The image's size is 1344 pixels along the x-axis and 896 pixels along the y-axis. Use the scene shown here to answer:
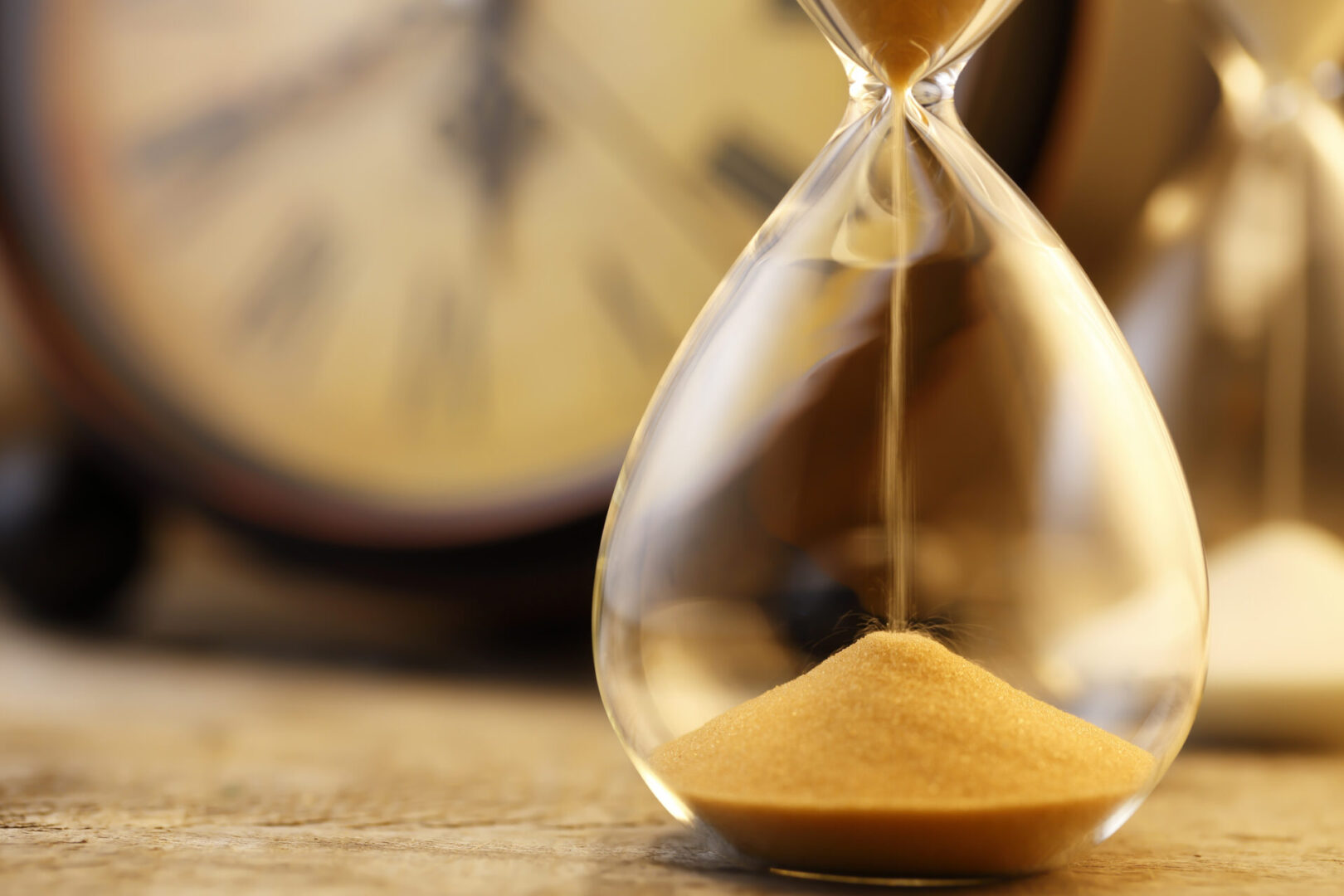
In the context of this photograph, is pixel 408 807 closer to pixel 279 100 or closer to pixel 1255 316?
pixel 1255 316

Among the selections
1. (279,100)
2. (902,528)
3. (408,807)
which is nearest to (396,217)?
(279,100)

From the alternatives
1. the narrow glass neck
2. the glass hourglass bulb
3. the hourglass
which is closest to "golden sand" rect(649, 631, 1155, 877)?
the glass hourglass bulb

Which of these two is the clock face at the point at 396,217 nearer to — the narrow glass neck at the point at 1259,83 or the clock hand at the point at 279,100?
the clock hand at the point at 279,100

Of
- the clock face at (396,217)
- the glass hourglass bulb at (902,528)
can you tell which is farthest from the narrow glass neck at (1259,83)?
the glass hourglass bulb at (902,528)

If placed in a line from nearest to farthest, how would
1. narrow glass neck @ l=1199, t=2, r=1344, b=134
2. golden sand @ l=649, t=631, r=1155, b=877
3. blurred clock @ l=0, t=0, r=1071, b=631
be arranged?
1. golden sand @ l=649, t=631, r=1155, b=877
2. narrow glass neck @ l=1199, t=2, r=1344, b=134
3. blurred clock @ l=0, t=0, r=1071, b=631

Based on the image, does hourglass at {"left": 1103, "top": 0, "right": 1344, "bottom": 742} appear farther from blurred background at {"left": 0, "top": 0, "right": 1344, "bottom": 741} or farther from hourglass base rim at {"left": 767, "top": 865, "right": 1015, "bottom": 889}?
hourglass base rim at {"left": 767, "top": 865, "right": 1015, "bottom": 889}

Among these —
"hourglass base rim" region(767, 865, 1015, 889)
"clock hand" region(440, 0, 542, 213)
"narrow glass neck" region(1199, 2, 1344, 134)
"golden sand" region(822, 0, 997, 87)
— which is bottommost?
"hourglass base rim" region(767, 865, 1015, 889)

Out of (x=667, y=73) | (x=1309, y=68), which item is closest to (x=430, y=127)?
(x=667, y=73)

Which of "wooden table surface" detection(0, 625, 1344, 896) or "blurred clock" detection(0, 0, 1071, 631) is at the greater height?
"blurred clock" detection(0, 0, 1071, 631)

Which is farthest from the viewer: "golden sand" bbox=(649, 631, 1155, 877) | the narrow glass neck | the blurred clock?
the blurred clock
